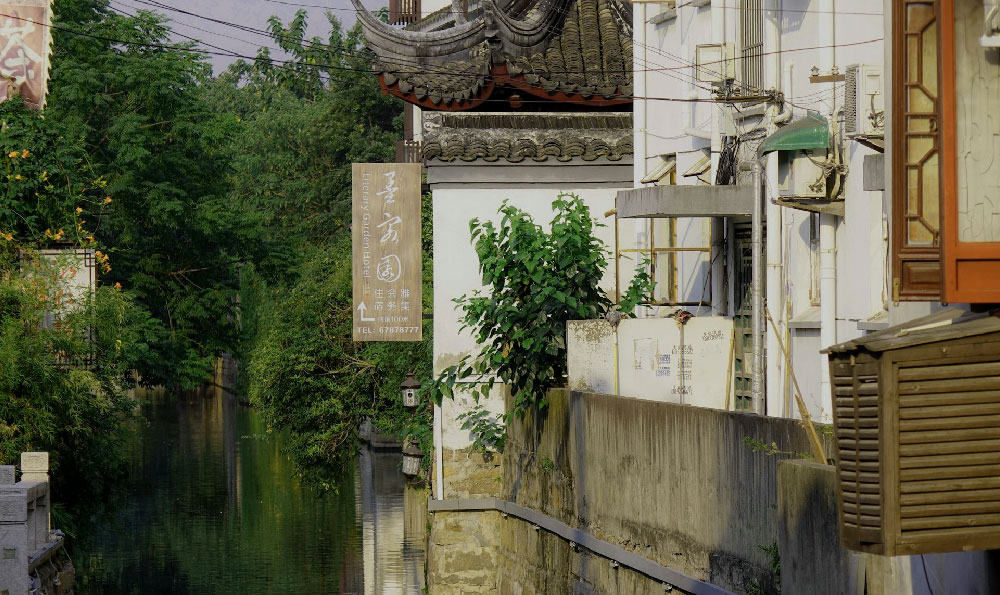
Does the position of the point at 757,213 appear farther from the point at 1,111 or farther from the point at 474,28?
the point at 1,111

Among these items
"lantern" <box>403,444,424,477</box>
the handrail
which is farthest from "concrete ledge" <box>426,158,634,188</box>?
"lantern" <box>403,444,424,477</box>

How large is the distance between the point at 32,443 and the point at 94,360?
239 centimetres

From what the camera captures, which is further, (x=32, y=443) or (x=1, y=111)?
(x=1, y=111)

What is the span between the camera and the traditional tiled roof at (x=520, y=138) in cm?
1986

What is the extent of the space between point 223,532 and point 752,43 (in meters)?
18.9

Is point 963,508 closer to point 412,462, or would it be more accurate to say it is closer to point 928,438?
point 928,438

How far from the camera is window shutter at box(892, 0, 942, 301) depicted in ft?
25.0

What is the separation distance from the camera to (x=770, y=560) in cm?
1073

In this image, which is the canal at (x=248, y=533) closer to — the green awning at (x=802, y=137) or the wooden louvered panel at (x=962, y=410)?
the green awning at (x=802, y=137)

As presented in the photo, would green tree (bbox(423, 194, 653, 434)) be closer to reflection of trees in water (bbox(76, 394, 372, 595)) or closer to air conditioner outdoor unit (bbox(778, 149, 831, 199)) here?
air conditioner outdoor unit (bbox(778, 149, 831, 199))

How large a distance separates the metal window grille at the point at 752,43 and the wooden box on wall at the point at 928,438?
30.9 ft

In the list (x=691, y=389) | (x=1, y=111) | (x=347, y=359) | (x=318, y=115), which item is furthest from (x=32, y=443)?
(x=318, y=115)

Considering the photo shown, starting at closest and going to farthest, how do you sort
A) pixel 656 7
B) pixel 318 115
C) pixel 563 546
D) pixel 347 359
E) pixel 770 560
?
pixel 770 560 → pixel 563 546 → pixel 656 7 → pixel 347 359 → pixel 318 115

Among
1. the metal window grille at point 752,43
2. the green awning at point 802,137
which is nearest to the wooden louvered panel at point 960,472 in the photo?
the green awning at point 802,137
